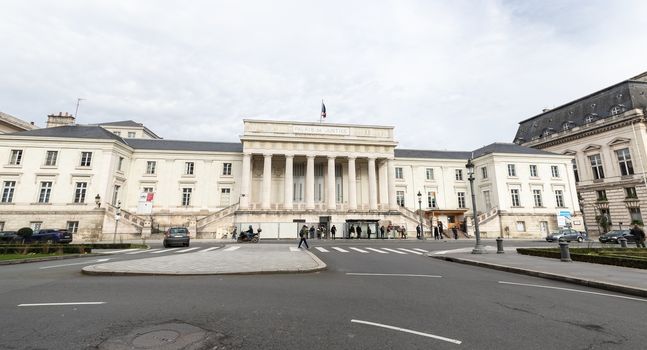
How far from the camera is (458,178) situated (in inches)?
1934

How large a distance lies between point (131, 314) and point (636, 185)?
59.6m

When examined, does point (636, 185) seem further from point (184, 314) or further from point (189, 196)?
point (189, 196)

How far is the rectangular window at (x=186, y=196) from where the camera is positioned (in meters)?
41.6

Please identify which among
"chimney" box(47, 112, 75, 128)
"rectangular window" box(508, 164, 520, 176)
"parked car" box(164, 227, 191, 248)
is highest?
"chimney" box(47, 112, 75, 128)

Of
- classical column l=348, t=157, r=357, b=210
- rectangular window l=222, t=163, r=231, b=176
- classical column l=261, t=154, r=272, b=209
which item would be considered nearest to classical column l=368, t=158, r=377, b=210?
classical column l=348, t=157, r=357, b=210

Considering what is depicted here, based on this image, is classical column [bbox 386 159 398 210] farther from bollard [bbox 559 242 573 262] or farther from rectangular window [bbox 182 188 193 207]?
rectangular window [bbox 182 188 193 207]

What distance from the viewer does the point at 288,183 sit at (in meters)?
41.2

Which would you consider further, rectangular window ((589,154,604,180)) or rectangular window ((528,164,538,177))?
rectangular window ((589,154,604,180))

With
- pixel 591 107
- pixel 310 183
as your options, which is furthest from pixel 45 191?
pixel 591 107

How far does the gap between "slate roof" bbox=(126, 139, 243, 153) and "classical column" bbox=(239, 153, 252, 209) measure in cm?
406

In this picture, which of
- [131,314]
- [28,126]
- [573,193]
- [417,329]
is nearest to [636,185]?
[573,193]

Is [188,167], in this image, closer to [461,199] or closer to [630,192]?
[461,199]

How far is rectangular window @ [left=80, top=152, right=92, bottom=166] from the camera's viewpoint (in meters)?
36.5

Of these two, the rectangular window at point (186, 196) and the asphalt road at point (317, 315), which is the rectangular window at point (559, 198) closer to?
the asphalt road at point (317, 315)
